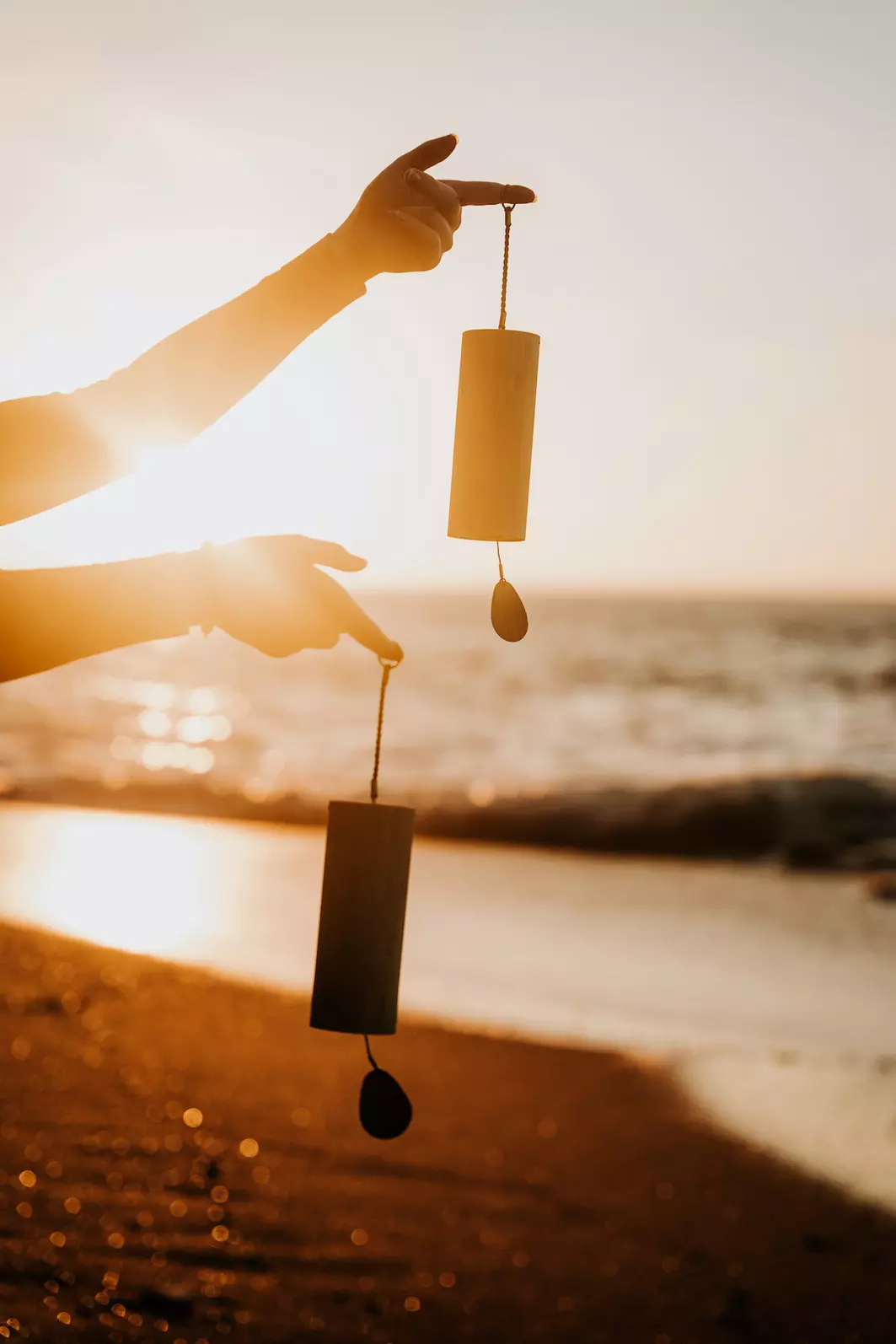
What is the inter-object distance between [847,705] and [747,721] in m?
4.76

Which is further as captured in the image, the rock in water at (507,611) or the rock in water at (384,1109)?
the rock in water at (384,1109)

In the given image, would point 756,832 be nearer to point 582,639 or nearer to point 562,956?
point 562,956

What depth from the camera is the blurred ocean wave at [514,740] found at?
17469 mm

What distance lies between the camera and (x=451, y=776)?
21.6 m

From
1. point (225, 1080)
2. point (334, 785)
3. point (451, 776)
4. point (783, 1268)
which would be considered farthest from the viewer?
point (451, 776)

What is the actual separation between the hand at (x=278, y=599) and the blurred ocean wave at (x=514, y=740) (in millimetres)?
13088

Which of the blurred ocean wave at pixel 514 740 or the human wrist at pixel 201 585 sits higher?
the human wrist at pixel 201 585

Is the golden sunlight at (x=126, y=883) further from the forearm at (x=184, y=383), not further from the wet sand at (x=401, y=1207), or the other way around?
the forearm at (x=184, y=383)

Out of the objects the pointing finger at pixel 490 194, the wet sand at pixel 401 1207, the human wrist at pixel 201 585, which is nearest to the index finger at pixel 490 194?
the pointing finger at pixel 490 194

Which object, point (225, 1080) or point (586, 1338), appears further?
point (225, 1080)

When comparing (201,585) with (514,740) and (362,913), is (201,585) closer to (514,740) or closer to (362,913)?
(362,913)

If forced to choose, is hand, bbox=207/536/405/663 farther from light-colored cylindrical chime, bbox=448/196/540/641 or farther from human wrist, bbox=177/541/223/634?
light-colored cylindrical chime, bbox=448/196/540/641

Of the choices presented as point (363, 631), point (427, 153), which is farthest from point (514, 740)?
point (363, 631)

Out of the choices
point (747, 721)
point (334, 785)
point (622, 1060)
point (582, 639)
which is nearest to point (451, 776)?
point (334, 785)
